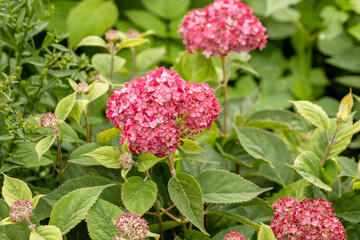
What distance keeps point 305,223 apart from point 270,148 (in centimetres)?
40

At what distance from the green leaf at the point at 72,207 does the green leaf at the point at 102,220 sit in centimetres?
2

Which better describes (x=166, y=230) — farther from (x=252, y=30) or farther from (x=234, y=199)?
(x=252, y=30)

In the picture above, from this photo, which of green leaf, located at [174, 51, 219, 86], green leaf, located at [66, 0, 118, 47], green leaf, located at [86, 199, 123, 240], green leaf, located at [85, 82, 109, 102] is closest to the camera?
green leaf, located at [86, 199, 123, 240]

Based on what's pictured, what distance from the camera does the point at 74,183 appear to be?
40.7 inches

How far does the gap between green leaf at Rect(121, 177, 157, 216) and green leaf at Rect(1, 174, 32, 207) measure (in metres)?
0.19

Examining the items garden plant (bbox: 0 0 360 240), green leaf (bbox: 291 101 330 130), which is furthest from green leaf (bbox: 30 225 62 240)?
green leaf (bbox: 291 101 330 130)

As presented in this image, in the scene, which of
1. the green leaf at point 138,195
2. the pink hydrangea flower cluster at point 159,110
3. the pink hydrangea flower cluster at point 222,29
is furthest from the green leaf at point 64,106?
the pink hydrangea flower cluster at point 222,29

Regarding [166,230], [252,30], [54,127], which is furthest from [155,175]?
[252,30]

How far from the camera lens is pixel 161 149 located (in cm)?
90

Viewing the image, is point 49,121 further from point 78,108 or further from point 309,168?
point 309,168

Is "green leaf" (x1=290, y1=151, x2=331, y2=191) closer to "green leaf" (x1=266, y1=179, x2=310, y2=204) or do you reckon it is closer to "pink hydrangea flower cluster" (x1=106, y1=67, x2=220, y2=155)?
"green leaf" (x1=266, y1=179, x2=310, y2=204)

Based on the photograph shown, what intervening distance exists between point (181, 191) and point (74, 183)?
10.4 inches

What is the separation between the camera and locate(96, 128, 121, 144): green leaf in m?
1.01

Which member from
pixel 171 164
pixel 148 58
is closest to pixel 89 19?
pixel 148 58
